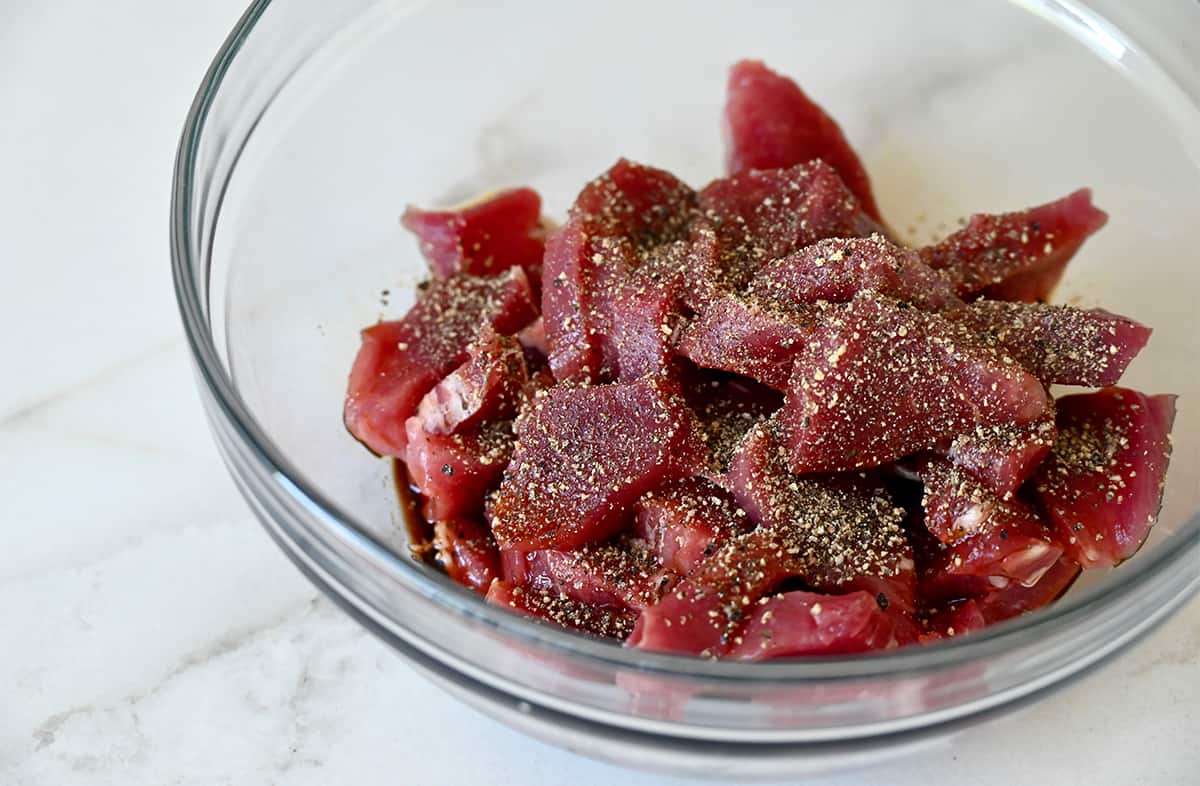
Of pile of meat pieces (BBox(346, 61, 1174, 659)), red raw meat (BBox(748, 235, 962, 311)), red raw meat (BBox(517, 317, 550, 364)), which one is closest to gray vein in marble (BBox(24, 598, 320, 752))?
pile of meat pieces (BBox(346, 61, 1174, 659))

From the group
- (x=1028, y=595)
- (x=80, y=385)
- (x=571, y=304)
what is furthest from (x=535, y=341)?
(x=80, y=385)

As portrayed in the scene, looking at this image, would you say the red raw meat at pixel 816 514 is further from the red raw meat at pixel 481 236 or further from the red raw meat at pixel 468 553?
the red raw meat at pixel 481 236

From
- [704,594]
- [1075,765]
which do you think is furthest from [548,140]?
[1075,765]

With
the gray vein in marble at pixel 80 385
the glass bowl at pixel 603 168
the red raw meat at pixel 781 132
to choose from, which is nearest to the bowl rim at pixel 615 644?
the glass bowl at pixel 603 168

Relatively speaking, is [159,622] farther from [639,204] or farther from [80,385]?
[639,204]

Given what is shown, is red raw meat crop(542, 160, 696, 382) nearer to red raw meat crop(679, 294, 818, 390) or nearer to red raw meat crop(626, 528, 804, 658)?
red raw meat crop(679, 294, 818, 390)

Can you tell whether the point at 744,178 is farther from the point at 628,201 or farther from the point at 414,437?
the point at 414,437
